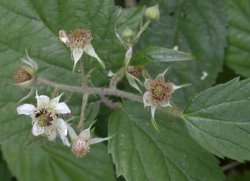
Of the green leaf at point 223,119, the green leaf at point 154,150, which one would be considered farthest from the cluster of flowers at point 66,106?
the green leaf at point 154,150

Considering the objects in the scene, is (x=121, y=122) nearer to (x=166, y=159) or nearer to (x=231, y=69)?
(x=166, y=159)

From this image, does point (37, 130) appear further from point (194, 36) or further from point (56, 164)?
point (194, 36)

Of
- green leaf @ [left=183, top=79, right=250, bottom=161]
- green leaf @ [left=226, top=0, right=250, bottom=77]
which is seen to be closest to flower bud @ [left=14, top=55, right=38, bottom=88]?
green leaf @ [left=183, top=79, right=250, bottom=161]

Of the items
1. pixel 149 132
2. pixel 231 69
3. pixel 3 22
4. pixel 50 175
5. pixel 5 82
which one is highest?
pixel 3 22

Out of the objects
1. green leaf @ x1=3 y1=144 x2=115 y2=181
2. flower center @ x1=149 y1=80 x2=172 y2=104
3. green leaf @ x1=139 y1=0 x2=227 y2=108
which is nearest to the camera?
flower center @ x1=149 y1=80 x2=172 y2=104

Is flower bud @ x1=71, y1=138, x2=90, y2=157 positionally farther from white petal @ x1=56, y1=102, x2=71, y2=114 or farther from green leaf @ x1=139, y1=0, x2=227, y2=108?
green leaf @ x1=139, y1=0, x2=227, y2=108

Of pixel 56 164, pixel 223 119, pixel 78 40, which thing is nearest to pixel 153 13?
pixel 78 40

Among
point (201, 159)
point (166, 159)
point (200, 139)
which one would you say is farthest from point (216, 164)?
point (200, 139)
